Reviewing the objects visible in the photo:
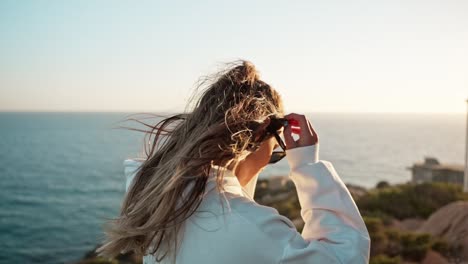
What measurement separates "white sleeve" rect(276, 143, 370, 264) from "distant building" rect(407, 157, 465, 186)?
17.1 metres

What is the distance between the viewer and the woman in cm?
150

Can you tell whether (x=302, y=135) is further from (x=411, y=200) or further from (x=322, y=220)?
(x=411, y=200)

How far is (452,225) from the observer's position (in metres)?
6.70

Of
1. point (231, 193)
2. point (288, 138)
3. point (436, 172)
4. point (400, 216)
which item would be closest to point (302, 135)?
point (288, 138)

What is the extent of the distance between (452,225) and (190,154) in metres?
6.10

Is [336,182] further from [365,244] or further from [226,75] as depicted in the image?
[226,75]

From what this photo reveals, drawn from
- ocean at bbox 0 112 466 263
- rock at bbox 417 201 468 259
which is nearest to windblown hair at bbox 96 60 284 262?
ocean at bbox 0 112 466 263

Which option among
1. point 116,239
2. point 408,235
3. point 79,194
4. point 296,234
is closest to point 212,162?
point 296,234

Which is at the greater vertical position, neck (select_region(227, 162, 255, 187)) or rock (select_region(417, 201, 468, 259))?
neck (select_region(227, 162, 255, 187))

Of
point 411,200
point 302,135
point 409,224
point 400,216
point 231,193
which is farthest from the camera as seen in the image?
point 411,200

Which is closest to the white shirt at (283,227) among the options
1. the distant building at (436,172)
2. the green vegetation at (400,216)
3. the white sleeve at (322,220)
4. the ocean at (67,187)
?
the white sleeve at (322,220)

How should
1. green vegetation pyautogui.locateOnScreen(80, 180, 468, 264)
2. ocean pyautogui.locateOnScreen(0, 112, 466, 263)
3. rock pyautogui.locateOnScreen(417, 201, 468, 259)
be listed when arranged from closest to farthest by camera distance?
green vegetation pyautogui.locateOnScreen(80, 180, 468, 264)
rock pyautogui.locateOnScreen(417, 201, 468, 259)
ocean pyautogui.locateOnScreen(0, 112, 466, 263)

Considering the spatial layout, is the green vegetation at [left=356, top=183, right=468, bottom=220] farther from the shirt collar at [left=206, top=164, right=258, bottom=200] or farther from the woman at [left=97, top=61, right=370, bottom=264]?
the shirt collar at [left=206, top=164, right=258, bottom=200]

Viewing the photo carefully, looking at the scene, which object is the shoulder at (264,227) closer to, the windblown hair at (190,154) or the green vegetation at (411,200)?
the windblown hair at (190,154)
